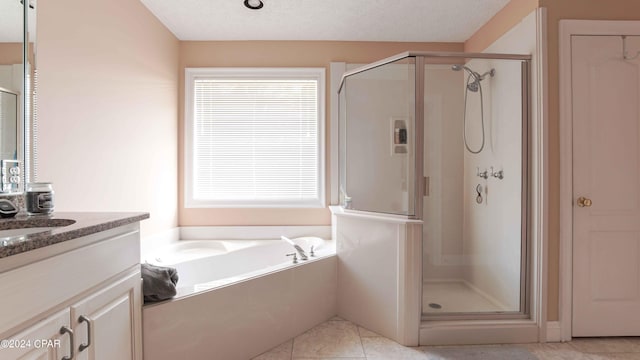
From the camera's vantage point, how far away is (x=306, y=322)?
213 cm

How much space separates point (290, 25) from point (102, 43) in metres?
1.43

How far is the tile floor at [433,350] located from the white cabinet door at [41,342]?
1126 millimetres

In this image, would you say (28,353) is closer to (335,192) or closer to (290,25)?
(335,192)

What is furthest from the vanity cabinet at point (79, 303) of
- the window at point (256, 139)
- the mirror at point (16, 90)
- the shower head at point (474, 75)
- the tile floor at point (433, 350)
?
the shower head at point (474, 75)

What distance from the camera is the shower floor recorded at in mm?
2096

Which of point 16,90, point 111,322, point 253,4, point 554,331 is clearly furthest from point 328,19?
point 554,331

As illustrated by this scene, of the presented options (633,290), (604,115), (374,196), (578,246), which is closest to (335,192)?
(374,196)

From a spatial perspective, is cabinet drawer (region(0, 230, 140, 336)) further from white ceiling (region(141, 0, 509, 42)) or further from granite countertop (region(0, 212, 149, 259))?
white ceiling (region(141, 0, 509, 42))

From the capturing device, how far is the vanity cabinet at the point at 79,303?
80 centimetres

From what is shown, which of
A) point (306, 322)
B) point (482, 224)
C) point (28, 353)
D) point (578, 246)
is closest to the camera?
point (28, 353)

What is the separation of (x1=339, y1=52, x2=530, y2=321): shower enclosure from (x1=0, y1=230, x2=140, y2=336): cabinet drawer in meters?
1.54

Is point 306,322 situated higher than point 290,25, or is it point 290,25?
point 290,25

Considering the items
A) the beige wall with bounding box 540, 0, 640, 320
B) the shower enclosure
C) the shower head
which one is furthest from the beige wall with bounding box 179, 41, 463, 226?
the beige wall with bounding box 540, 0, 640, 320

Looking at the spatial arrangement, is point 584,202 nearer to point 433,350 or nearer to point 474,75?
point 474,75
